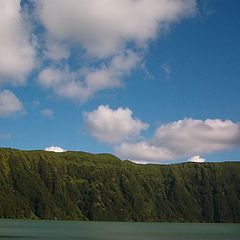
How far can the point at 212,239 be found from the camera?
141 metres

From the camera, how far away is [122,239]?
12356cm

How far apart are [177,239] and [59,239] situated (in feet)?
114

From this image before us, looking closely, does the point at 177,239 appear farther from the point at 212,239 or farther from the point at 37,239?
the point at 37,239

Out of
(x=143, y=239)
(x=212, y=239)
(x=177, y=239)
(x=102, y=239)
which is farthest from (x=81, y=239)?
(x=212, y=239)

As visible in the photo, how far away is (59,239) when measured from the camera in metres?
118

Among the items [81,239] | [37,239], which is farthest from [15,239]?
[81,239]

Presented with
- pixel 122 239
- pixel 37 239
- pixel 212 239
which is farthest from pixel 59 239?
pixel 212 239

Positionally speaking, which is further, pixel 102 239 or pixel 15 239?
pixel 102 239

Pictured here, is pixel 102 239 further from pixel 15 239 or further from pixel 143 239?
pixel 15 239

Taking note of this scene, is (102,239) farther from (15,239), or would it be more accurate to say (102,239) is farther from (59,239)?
(15,239)

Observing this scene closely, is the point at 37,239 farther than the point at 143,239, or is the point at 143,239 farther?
the point at 143,239

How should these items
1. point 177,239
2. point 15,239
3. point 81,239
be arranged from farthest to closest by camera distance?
point 177,239 → point 81,239 → point 15,239

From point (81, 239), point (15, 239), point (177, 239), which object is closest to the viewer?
point (15, 239)

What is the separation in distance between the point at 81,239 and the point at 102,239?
17.9ft
